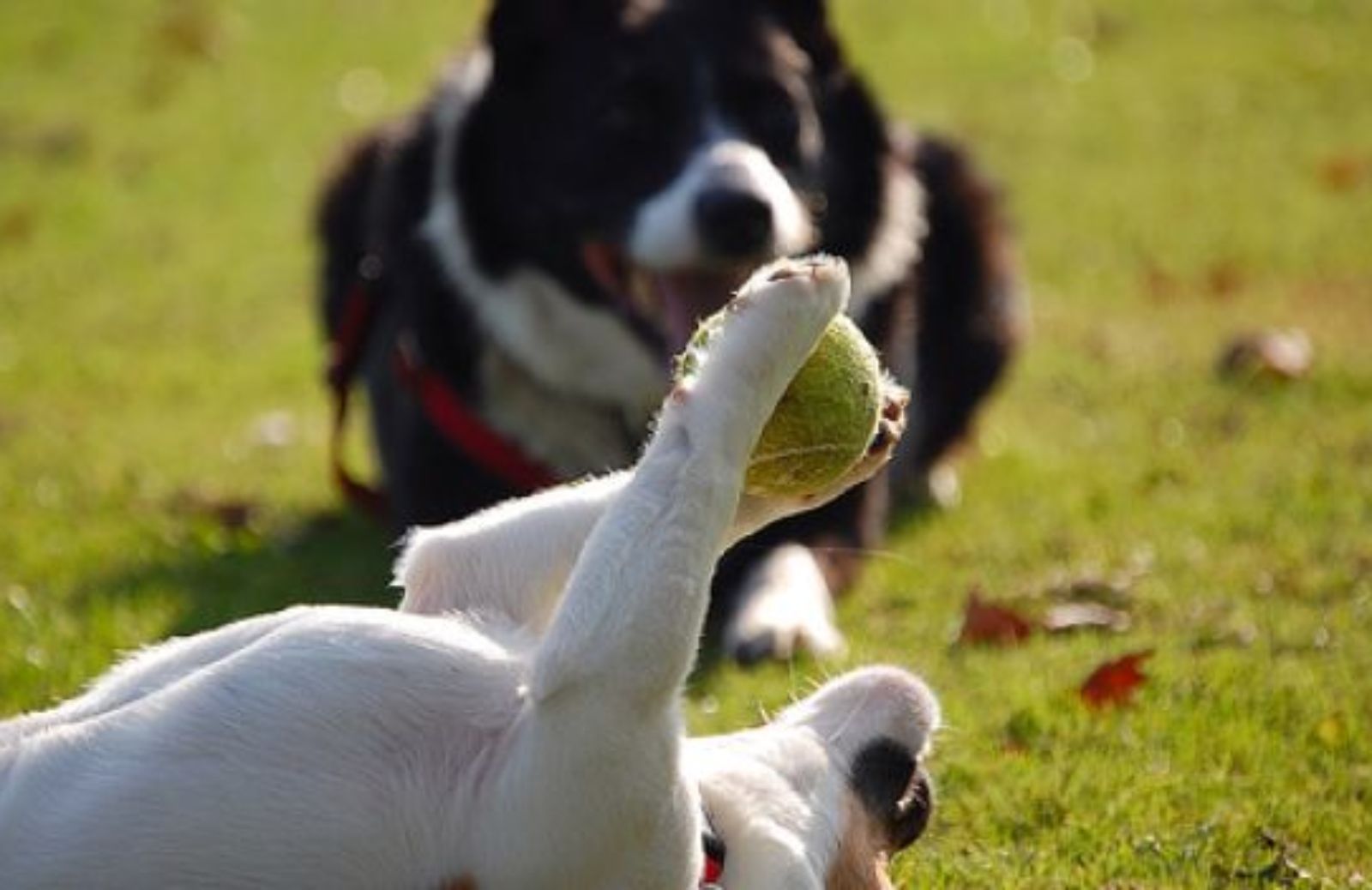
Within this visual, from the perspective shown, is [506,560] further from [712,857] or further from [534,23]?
[534,23]

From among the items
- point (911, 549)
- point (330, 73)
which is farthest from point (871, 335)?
point (330, 73)

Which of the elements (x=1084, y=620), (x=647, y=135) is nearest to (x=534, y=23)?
(x=647, y=135)

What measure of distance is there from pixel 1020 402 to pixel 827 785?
15.5ft

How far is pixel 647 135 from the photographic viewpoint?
5.72 meters

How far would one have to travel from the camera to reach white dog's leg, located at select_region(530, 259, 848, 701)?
106 inches

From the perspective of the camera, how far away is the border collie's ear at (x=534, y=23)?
583cm

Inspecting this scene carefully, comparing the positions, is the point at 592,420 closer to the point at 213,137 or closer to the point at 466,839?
A: the point at 466,839

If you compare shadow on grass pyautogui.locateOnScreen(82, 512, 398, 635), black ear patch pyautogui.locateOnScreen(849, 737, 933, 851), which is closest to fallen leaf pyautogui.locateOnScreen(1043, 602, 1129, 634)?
shadow on grass pyautogui.locateOnScreen(82, 512, 398, 635)

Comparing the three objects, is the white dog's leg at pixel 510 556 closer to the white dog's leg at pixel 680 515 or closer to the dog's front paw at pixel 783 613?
the white dog's leg at pixel 680 515

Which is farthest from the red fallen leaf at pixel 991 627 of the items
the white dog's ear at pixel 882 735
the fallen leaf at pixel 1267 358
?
the fallen leaf at pixel 1267 358

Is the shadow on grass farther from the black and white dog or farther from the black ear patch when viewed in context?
the black ear patch

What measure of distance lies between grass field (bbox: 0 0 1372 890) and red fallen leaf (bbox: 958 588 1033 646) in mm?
53

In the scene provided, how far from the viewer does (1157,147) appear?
11.5 metres

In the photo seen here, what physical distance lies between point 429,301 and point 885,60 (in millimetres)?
7823
